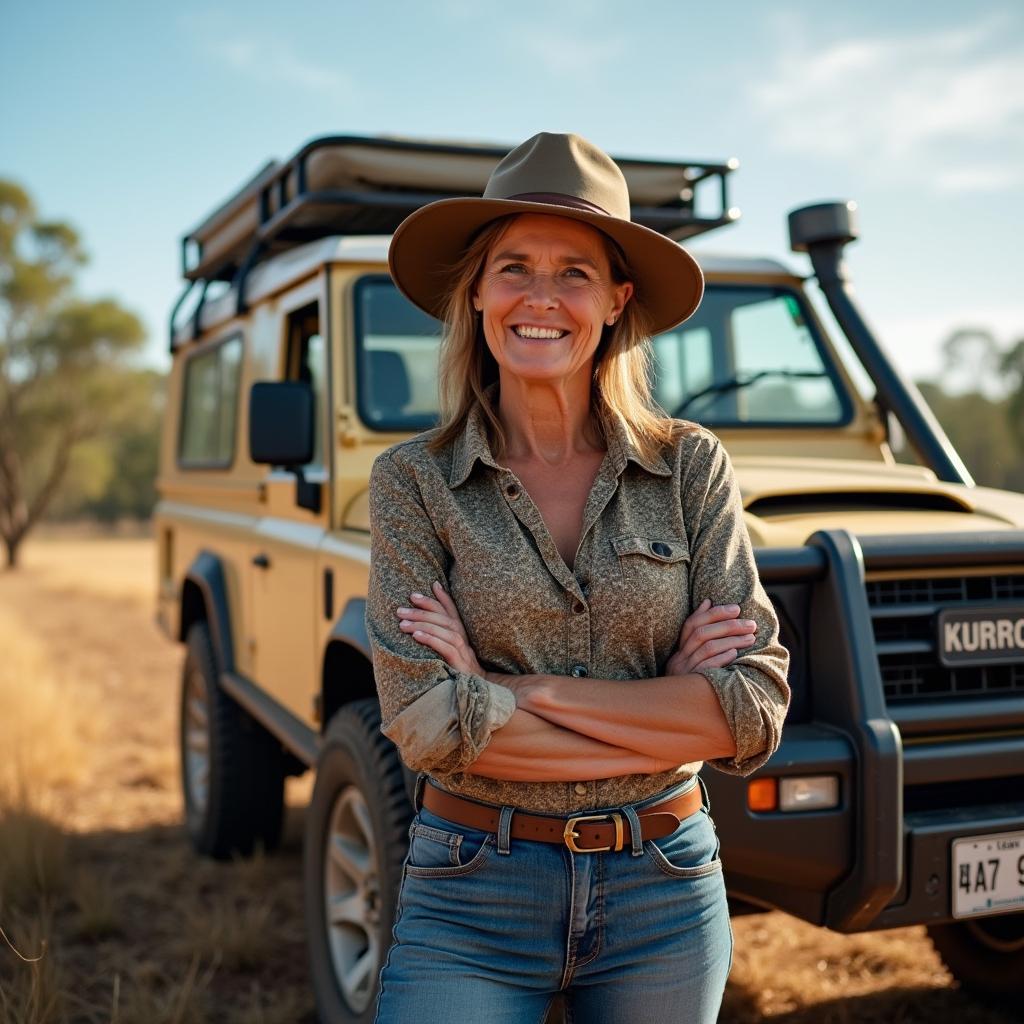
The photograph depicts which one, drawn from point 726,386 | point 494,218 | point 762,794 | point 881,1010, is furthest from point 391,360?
point 881,1010

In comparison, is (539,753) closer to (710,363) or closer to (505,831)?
(505,831)

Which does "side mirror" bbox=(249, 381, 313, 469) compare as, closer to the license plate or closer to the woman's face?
the woman's face

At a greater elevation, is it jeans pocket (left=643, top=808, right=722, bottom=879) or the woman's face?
the woman's face

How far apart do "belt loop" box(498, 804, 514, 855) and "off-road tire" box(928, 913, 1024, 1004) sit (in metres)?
2.15

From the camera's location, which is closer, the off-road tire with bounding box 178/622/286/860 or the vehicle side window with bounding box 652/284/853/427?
the vehicle side window with bounding box 652/284/853/427

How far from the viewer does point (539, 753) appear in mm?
1766

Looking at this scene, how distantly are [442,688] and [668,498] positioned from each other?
47cm

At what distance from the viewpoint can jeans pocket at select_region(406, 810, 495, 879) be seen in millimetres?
1754

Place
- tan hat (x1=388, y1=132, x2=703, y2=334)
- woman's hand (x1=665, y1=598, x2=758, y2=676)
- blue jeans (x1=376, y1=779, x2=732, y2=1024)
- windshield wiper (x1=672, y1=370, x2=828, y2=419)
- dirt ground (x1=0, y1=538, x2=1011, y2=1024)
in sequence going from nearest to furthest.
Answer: blue jeans (x1=376, y1=779, x2=732, y2=1024) < woman's hand (x1=665, y1=598, x2=758, y2=676) < tan hat (x1=388, y1=132, x2=703, y2=334) < dirt ground (x1=0, y1=538, x2=1011, y2=1024) < windshield wiper (x1=672, y1=370, x2=828, y2=419)

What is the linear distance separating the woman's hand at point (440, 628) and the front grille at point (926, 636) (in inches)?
46.8

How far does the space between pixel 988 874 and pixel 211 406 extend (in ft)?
13.0

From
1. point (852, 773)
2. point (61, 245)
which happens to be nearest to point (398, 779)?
point (852, 773)

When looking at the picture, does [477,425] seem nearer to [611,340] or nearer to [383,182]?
[611,340]

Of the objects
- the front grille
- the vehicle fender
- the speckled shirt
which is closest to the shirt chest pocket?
the speckled shirt
